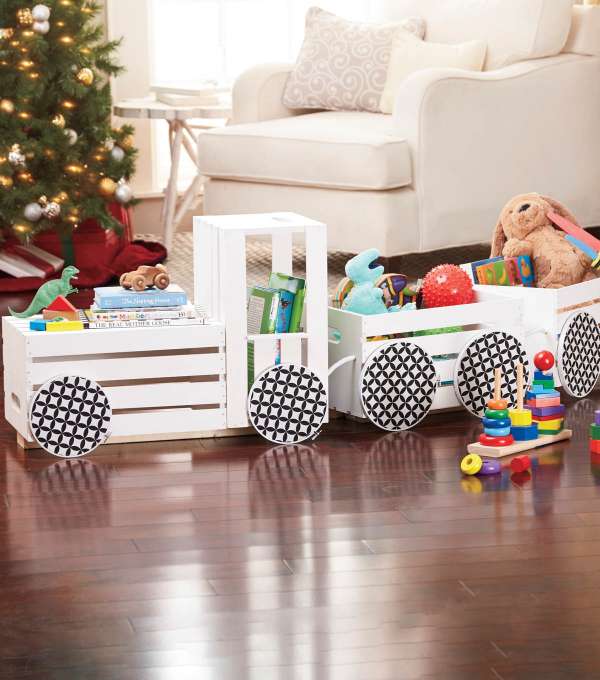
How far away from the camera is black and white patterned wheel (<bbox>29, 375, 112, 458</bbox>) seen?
2.35m

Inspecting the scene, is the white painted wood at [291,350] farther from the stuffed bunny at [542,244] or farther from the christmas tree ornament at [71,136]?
the christmas tree ornament at [71,136]

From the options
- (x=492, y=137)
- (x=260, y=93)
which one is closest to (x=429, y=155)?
(x=492, y=137)

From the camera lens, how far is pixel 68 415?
2.36 metres

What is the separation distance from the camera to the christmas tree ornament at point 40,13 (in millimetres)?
3770

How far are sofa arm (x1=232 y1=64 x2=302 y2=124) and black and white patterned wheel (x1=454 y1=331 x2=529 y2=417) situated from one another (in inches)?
76.9

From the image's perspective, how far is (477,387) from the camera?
263cm

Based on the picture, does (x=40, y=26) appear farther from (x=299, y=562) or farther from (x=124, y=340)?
(x=299, y=562)

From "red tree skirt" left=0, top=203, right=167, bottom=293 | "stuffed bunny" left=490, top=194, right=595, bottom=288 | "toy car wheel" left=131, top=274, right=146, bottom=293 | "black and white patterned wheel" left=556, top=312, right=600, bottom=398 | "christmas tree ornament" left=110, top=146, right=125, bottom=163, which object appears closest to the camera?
"toy car wheel" left=131, top=274, right=146, bottom=293

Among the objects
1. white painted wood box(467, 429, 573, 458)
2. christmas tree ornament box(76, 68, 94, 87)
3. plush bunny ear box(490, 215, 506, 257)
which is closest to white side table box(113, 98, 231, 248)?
christmas tree ornament box(76, 68, 94, 87)

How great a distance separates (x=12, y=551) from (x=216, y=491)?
1.30 feet

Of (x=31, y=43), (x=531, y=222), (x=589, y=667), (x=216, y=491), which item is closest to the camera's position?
(x=589, y=667)

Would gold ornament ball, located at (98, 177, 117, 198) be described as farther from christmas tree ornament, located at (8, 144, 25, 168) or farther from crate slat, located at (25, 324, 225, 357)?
crate slat, located at (25, 324, 225, 357)

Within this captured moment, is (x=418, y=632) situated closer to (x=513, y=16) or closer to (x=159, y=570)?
(x=159, y=570)

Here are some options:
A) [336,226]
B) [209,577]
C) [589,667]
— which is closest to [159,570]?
[209,577]
